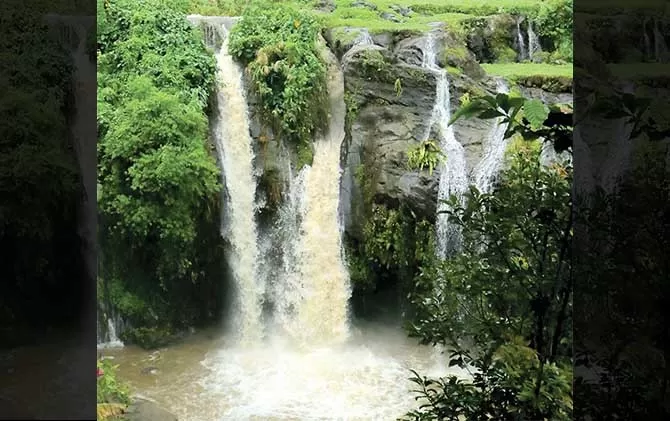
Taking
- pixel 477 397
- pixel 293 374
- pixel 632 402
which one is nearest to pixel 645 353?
pixel 632 402

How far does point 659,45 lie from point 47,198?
253 cm

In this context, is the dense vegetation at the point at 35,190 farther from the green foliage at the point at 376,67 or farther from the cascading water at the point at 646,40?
the cascading water at the point at 646,40

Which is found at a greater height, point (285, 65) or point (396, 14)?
point (396, 14)

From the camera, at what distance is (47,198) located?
264cm

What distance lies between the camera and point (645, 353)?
148 cm

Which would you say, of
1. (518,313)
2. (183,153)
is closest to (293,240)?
(183,153)

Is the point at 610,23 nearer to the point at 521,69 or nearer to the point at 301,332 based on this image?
the point at 521,69

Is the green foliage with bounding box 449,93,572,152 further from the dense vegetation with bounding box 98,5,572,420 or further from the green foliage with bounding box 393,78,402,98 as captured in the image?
the green foliage with bounding box 393,78,402,98

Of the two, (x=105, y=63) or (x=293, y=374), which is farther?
(x=105, y=63)

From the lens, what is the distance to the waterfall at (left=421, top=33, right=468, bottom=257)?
3.73m

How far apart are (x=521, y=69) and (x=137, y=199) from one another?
261 centimetres

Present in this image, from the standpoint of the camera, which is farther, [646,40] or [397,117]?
[397,117]

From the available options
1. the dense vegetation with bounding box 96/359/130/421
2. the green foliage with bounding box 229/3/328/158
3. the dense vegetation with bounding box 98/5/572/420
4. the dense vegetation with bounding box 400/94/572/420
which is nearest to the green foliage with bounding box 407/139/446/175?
the dense vegetation with bounding box 98/5/572/420

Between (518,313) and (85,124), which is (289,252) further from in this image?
(518,313)
